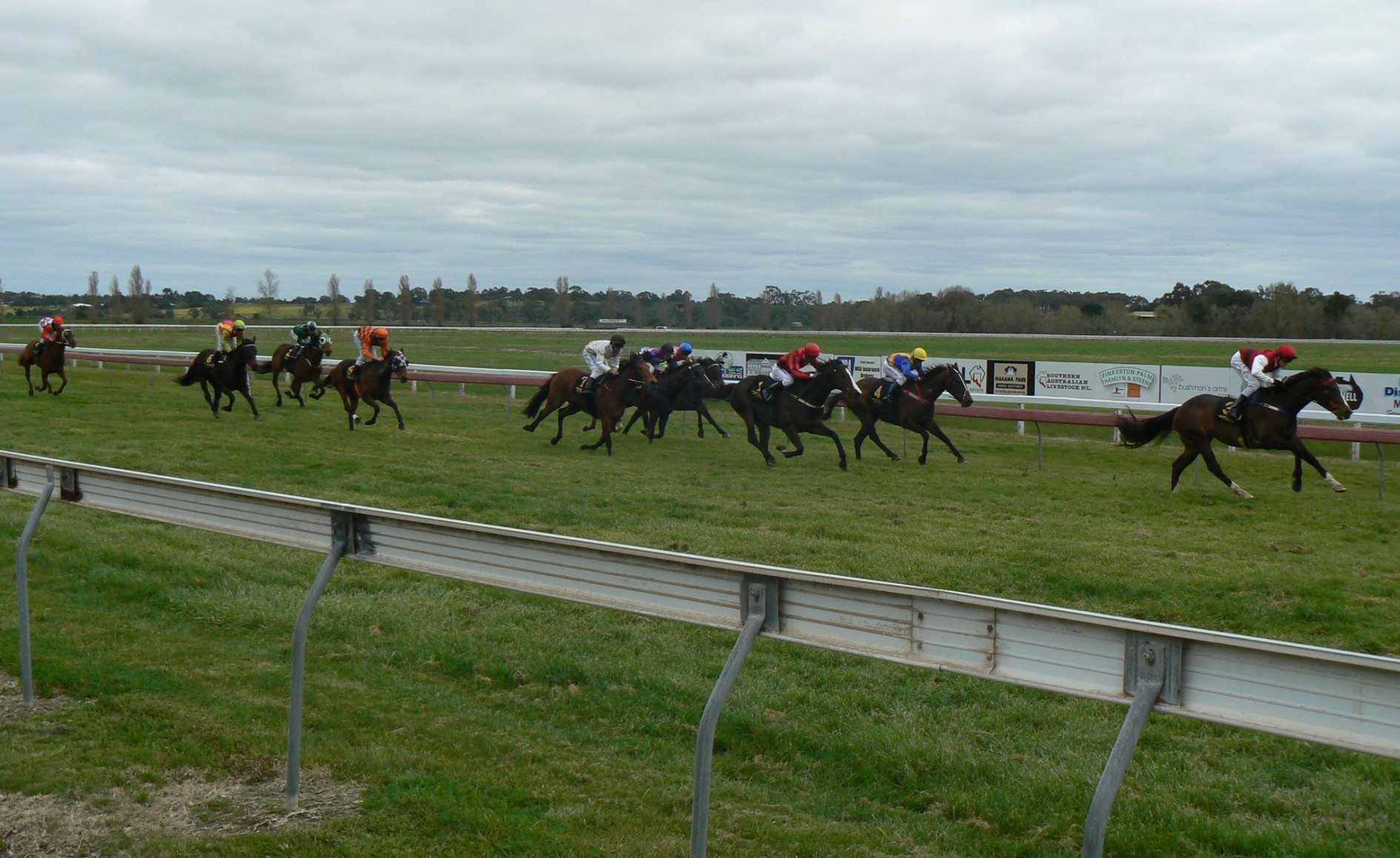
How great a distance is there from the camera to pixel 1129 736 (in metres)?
2.42

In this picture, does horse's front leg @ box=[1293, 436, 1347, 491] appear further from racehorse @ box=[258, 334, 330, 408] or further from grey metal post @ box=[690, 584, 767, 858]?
racehorse @ box=[258, 334, 330, 408]

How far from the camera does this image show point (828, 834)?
372cm

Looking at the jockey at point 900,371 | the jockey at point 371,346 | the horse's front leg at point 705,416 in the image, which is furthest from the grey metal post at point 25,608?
the jockey at point 371,346

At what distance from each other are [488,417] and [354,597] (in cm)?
1392

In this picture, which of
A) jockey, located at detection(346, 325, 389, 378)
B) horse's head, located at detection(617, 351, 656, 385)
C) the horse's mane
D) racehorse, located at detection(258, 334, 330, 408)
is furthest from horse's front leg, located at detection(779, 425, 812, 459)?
racehorse, located at detection(258, 334, 330, 408)

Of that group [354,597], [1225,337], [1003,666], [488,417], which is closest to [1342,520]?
[354,597]

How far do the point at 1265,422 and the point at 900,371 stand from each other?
5008 mm

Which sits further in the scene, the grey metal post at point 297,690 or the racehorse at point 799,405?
Answer: the racehorse at point 799,405

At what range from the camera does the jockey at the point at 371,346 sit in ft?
58.6

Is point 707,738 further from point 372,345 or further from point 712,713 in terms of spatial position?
point 372,345

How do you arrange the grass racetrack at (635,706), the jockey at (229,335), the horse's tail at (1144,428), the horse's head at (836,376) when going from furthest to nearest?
1. the jockey at (229,335)
2. the horse's head at (836,376)
3. the horse's tail at (1144,428)
4. the grass racetrack at (635,706)

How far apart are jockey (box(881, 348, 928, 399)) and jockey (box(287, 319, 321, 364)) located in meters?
9.59

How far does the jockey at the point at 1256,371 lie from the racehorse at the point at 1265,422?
0.26 ft

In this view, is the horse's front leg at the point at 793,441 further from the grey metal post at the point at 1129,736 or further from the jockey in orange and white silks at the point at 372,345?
the grey metal post at the point at 1129,736
